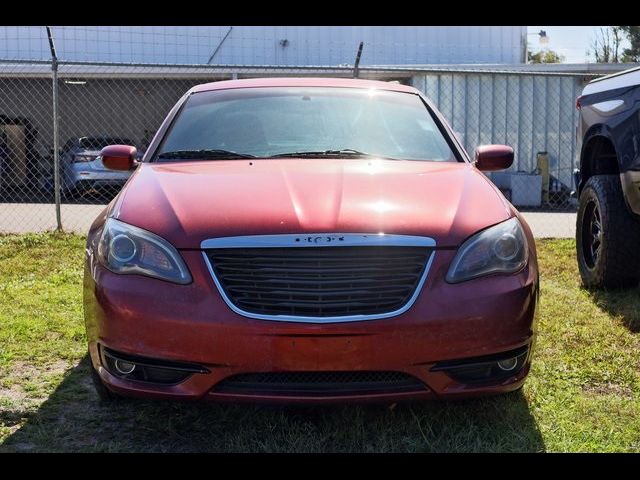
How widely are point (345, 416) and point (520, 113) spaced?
12557mm

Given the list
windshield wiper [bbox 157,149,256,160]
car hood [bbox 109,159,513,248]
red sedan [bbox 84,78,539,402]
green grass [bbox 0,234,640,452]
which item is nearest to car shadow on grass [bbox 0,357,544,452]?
green grass [bbox 0,234,640,452]

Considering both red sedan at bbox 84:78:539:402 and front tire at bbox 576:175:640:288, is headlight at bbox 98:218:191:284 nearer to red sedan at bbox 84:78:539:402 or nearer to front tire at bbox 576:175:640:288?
red sedan at bbox 84:78:539:402

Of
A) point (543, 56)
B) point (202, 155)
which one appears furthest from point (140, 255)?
point (543, 56)

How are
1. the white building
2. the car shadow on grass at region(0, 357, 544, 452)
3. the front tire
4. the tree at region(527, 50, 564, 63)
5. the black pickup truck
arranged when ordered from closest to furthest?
the car shadow on grass at region(0, 357, 544, 452) → the black pickup truck → the front tire → the white building → the tree at region(527, 50, 564, 63)

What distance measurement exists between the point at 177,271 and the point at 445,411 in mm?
1355

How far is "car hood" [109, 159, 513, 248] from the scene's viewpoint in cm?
277

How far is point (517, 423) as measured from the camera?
3186 millimetres

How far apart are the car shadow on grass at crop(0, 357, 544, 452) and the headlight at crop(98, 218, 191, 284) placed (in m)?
0.67

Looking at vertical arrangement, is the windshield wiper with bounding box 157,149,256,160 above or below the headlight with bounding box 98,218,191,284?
above

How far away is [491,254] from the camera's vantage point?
2830 mm

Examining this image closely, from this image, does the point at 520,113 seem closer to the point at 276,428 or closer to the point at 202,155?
the point at 202,155

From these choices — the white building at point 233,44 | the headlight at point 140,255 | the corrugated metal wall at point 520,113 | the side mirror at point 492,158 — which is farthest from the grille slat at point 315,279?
the white building at point 233,44

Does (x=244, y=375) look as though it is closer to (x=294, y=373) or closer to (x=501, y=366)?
(x=294, y=373)
